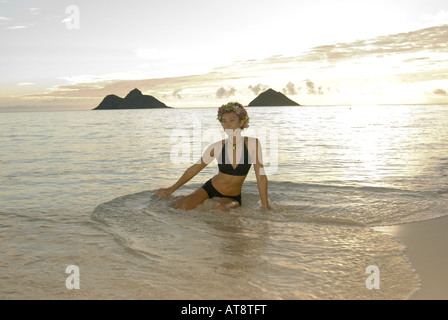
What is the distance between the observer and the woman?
743 cm

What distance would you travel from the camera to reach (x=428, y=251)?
5.18m

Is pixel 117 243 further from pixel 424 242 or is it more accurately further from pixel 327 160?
pixel 327 160

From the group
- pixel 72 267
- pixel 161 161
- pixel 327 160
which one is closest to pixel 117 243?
pixel 72 267

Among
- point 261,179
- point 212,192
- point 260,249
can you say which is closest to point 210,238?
point 260,249

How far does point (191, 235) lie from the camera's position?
6070 mm

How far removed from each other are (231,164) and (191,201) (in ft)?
3.62

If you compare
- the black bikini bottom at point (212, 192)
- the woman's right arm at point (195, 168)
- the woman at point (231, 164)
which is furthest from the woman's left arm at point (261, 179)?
the woman's right arm at point (195, 168)

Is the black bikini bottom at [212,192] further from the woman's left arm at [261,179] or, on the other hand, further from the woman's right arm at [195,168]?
the woman's left arm at [261,179]

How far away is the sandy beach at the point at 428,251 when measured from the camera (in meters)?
Answer: 4.02

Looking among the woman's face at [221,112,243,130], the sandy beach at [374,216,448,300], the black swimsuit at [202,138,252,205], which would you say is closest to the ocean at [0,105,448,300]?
the sandy beach at [374,216,448,300]

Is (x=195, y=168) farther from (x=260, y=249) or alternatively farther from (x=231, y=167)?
(x=260, y=249)

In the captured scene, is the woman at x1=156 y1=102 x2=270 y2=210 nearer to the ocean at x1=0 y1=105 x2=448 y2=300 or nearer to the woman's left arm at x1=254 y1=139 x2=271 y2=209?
the woman's left arm at x1=254 y1=139 x2=271 y2=209

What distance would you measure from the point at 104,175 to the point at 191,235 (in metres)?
7.25

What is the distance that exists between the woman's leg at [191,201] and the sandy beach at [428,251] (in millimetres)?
3325
